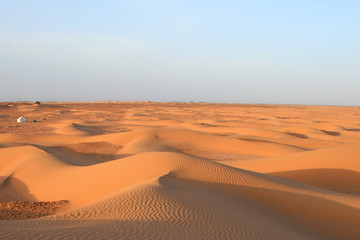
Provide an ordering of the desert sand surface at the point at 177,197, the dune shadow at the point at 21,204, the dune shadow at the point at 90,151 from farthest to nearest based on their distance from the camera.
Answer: the dune shadow at the point at 90,151 < the dune shadow at the point at 21,204 < the desert sand surface at the point at 177,197

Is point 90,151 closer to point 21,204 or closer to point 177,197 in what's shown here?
point 21,204

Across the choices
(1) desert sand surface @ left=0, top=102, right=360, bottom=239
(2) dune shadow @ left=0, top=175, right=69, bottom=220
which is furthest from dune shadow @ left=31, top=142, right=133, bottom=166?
(2) dune shadow @ left=0, top=175, right=69, bottom=220

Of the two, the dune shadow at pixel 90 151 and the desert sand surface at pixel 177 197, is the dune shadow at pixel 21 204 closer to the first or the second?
the desert sand surface at pixel 177 197

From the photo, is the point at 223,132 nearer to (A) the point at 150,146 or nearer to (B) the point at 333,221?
(A) the point at 150,146

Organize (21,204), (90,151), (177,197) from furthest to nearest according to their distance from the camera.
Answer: (90,151) → (21,204) → (177,197)

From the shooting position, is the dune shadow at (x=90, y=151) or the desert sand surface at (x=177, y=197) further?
the dune shadow at (x=90, y=151)

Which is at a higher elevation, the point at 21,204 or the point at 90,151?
the point at 21,204

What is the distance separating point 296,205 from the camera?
7.52 meters

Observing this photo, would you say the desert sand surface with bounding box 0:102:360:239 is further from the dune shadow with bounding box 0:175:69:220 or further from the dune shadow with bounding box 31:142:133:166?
the dune shadow with bounding box 31:142:133:166

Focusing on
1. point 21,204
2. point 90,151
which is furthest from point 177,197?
point 90,151

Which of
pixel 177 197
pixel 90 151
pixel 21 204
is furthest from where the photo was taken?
pixel 90 151

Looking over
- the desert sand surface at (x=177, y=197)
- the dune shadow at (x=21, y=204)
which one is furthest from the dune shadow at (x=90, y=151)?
the dune shadow at (x=21, y=204)

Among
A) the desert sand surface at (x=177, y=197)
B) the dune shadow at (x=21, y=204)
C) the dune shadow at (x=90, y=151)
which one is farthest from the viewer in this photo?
the dune shadow at (x=90, y=151)

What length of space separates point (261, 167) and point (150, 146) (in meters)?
7.33
